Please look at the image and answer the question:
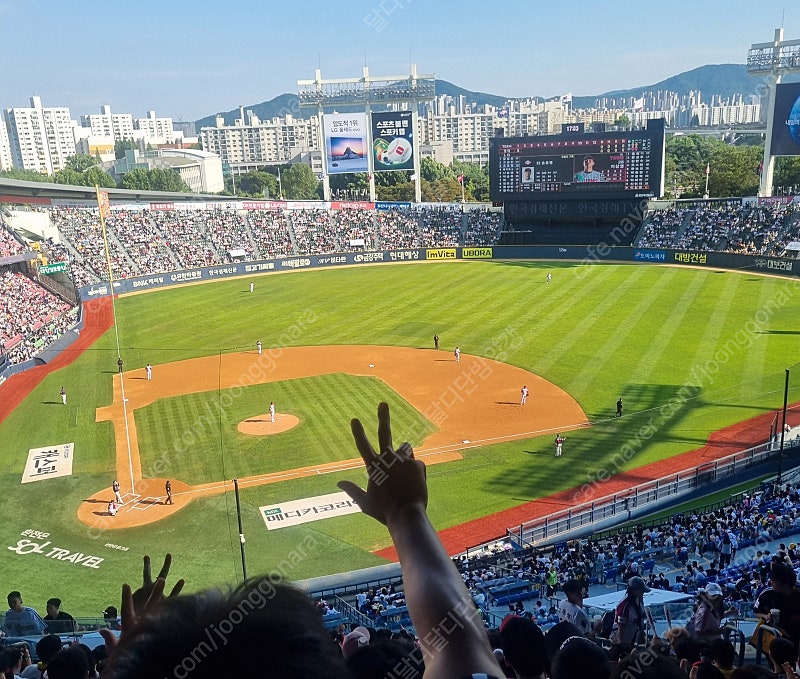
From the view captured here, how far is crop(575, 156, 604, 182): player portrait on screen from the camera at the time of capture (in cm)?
6319

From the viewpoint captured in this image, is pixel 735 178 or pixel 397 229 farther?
pixel 735 178

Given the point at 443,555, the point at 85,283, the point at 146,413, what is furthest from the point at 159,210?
the point at 443,555

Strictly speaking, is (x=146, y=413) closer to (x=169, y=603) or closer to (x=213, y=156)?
(x=169, y=603)

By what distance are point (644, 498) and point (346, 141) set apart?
207 ft

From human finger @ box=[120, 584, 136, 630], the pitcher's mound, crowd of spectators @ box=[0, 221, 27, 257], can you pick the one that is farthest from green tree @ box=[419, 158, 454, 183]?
human finger @ box=[120, 584, 136, 630]

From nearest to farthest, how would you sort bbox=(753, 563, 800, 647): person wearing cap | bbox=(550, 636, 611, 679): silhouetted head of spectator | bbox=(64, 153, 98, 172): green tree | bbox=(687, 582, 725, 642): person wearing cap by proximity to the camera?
bbox=(550, 636, 611, 679): silhouetted head of spectator, bbox=(753, 563, 800, 647): person wearing cap, bbox=(687, 582, 725, 642): person wearing cap, bbox=(64, 153, 98, 172): green tree

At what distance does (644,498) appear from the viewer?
21.4 metres

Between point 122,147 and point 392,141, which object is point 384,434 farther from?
point 122,147

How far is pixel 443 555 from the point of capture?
89.0 inches

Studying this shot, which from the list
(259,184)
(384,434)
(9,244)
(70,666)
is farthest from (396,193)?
(384,434)

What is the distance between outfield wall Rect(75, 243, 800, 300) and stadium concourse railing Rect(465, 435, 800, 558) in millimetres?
37051

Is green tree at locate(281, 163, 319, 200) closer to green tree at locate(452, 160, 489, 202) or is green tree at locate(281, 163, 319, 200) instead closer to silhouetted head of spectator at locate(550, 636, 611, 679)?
green tree at locate(452, 160, 489, 202)

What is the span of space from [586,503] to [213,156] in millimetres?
149349

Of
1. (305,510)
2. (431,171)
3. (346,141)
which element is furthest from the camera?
(431,171)
